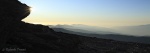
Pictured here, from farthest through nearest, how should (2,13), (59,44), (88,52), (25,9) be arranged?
(88,52)
(59,44)
(25,9)
(2,13)

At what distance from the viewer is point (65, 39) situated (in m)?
30.1

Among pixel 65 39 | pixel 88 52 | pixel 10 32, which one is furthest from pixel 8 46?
pixel 88 52

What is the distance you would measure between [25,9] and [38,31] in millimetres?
4958

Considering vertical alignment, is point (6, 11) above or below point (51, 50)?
above

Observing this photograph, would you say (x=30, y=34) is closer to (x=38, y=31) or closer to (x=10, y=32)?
(x=38, y=31)

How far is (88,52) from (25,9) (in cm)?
2034

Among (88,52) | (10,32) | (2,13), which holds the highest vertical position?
(2,13)

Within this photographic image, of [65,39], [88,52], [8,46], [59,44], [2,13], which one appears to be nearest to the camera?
[2,13]

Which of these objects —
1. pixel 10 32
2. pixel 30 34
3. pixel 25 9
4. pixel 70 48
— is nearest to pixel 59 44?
pixel 70 48

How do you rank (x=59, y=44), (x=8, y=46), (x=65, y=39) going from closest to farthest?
(x=8, y=46) → (x=59, y=44) → (x=65, y=39)

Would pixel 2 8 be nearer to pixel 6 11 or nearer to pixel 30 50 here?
pixel 6 11

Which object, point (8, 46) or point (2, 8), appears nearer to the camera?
point (2, 8)

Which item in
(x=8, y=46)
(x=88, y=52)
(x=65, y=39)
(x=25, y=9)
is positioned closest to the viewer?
(x=8, y=46)

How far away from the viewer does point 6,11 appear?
2219cm
